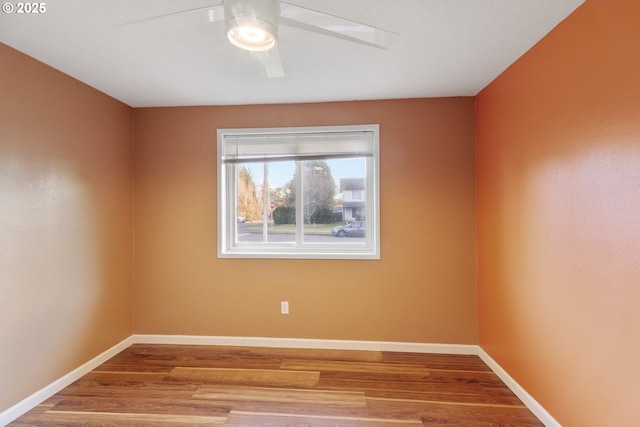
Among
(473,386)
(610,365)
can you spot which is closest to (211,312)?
(473,386)

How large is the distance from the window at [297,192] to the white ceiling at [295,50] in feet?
1.27

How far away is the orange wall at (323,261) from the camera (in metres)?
2.60

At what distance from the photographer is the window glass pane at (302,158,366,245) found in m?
2.79

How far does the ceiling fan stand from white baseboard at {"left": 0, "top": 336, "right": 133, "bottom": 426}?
2.37 metres

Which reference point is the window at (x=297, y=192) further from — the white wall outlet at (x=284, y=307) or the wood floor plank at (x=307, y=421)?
the wood floor plank at (x=307, y=421)

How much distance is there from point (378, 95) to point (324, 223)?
4.13 ft

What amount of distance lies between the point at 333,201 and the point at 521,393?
2.00 metres

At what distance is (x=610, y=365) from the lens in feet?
4.38

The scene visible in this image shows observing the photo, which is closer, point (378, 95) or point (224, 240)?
point (378, 95)

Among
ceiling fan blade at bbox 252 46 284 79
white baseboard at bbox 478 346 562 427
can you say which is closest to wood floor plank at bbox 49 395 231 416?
white baseboard at bbox 478 346 562 427

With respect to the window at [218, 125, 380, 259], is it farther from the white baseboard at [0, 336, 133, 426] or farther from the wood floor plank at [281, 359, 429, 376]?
the white baseboard at [0, 336, 133, 426]

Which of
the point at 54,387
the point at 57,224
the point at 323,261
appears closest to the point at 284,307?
the point at 323,261

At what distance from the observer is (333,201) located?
282 cm

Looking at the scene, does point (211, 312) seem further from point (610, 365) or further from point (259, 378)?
point (610, 365)
